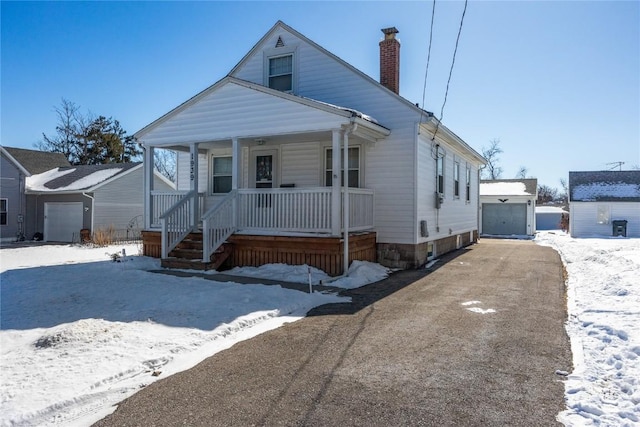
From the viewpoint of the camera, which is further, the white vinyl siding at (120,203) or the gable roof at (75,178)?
the white vinyl siding at (120,203)

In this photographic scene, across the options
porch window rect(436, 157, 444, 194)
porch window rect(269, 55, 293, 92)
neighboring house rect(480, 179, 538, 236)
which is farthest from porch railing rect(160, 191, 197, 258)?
neighboring house rect(480, 179, 538, 236)

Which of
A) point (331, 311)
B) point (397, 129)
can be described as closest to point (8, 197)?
point (397, 129)

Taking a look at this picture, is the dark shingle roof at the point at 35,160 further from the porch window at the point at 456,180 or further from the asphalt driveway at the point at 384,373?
the asphalt driveway at the point at 384,373

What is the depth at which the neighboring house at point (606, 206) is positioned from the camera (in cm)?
2650

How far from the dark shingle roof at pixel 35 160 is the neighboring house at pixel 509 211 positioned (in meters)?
28.5

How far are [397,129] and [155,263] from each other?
746 centimetres

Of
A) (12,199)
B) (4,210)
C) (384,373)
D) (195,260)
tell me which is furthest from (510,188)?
(4,210)

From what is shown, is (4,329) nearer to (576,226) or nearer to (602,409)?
(602,409)

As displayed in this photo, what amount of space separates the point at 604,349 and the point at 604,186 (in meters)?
27.6

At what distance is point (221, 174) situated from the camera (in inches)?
569

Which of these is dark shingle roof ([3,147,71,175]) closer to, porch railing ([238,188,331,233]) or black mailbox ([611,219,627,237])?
porch railing ([238,188,331,233])

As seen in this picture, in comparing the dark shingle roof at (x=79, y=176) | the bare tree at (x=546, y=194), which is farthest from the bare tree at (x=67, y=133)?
the bare tree at (x=546, y=194)

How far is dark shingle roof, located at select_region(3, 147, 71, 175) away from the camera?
27473 mm

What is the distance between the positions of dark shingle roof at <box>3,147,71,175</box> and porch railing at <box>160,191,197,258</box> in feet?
67.5
